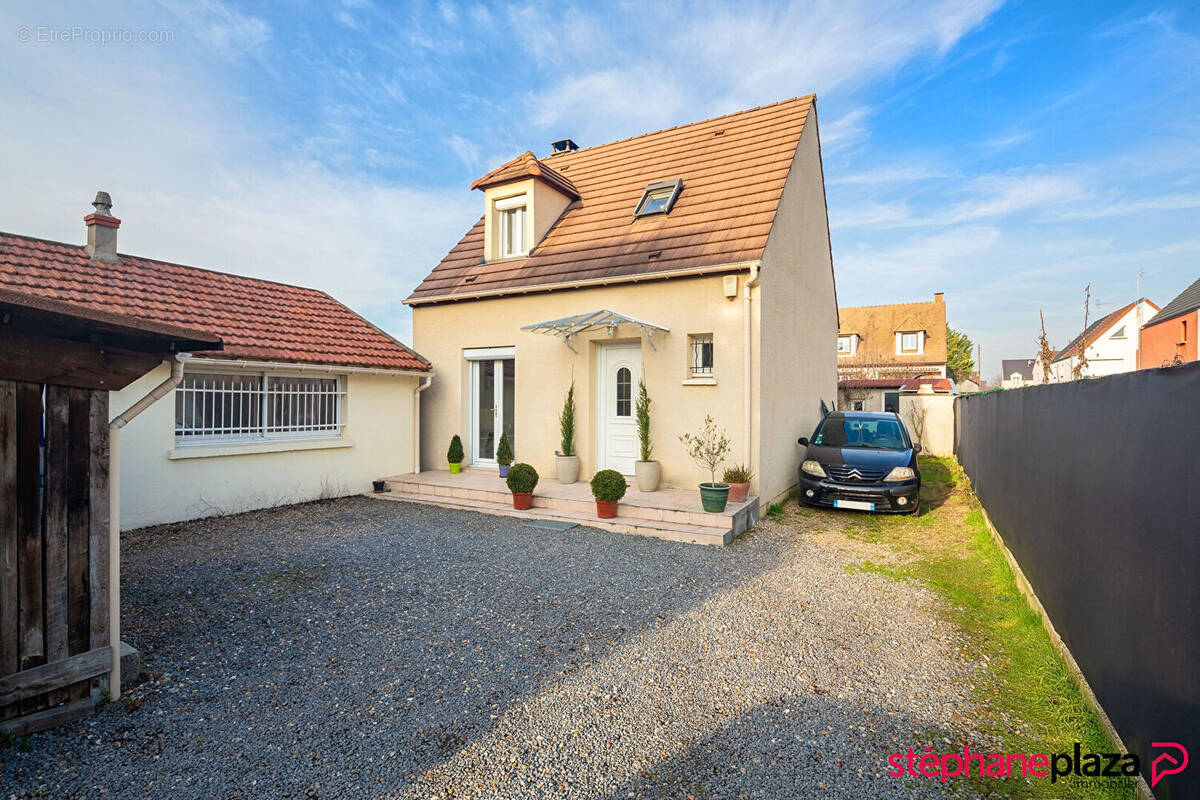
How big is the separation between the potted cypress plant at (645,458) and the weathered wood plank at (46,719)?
7106 mm

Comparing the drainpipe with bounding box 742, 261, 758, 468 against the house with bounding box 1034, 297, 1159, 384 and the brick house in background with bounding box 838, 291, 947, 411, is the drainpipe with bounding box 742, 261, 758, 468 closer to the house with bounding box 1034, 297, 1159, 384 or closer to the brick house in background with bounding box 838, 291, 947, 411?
the brick house in background with bounding box 838, 291, 947, 411

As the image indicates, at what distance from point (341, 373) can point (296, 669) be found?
7.56 m

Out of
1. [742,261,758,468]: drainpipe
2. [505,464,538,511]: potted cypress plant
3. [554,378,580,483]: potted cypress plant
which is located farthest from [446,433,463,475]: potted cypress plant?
[742,261,758,468]: drainpipe

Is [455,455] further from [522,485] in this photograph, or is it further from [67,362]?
[67,362]

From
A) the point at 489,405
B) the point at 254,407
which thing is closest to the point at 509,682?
the point at 254,407

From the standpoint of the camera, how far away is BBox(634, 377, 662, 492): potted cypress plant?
9.16 metres

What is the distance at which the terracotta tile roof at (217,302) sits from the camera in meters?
7.79

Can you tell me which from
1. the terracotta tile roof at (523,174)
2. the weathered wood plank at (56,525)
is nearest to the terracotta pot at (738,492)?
the weathered wood plank at (56,525)

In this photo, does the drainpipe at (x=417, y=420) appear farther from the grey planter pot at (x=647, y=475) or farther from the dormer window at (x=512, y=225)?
the grey planter pot at (x=647, y=475)

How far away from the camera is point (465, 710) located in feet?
10.7

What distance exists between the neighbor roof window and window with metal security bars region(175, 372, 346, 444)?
7.05 metres

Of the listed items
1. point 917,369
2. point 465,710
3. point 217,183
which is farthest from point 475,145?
point 917,369

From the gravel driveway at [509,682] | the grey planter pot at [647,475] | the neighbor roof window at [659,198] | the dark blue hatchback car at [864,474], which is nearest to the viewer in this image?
the gravel driveway at [509,682]

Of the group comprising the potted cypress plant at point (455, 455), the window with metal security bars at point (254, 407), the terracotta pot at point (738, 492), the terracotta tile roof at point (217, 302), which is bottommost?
the terracotta pot at point (738, 492)
